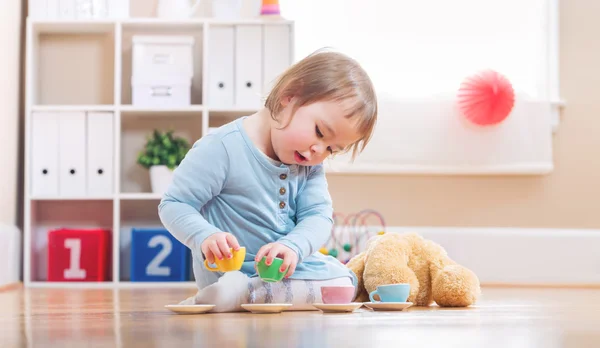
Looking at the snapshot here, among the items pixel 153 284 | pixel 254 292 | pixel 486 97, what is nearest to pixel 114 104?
pixel 153 284

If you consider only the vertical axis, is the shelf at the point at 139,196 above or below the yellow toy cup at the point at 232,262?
above

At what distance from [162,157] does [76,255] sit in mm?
441

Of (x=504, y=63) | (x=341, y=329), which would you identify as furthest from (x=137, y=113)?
(x=341, y=329)

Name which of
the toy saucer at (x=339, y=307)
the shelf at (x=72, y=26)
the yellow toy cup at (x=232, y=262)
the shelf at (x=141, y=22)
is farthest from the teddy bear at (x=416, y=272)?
the shelf at (x=72, y=26)

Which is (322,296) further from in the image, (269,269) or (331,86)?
(331,86)

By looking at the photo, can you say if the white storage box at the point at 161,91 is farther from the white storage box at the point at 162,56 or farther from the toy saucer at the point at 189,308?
the toy saucer at the point at 189,308

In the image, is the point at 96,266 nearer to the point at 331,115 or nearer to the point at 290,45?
the point at 290,45

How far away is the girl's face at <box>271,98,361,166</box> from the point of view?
4.36 feet

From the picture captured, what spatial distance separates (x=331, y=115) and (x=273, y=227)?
264mm

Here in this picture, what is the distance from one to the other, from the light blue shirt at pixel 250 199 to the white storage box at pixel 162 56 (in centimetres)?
136

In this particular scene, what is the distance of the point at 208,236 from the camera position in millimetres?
1307

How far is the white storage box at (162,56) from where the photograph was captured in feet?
9.17

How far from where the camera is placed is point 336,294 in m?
1.43

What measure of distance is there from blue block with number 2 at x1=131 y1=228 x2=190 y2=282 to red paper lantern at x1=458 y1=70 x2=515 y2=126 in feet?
3.63
